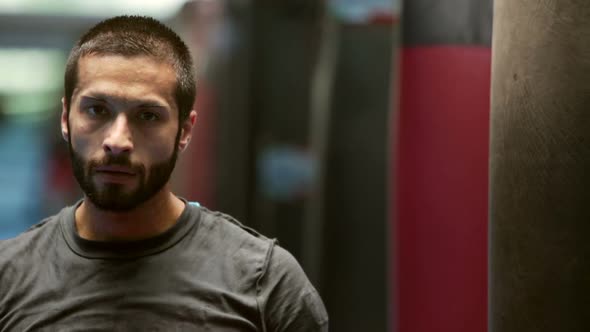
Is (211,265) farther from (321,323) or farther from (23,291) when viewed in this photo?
(23,291)

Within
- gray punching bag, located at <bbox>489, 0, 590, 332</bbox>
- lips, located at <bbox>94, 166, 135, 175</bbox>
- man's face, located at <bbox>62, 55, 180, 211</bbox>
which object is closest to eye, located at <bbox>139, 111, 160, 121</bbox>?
man's face, located at <bbox>62, 55, 180, 211</bbox>

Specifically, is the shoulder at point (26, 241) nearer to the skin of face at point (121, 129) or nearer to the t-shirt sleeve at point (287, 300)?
the skin of face at point (121, 129)

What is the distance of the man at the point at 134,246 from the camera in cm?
141

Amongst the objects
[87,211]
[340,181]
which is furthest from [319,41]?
[87,211]

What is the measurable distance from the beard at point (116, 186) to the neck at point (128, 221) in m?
0.04

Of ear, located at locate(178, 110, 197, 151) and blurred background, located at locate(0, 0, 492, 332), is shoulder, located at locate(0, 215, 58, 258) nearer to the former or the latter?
ear, located at locate(178, 110, 197, 151)

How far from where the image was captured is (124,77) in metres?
1.42

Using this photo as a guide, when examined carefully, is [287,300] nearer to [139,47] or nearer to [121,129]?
[121,129]

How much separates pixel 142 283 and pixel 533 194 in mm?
708

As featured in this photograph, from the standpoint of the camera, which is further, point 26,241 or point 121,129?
point 26,241

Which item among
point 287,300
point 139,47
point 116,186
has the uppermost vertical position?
point 139,47

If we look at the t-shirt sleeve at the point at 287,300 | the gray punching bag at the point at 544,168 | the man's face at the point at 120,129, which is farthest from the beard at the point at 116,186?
the gray punching bag at the point at 544,168

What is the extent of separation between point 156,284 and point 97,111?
0.34 metres

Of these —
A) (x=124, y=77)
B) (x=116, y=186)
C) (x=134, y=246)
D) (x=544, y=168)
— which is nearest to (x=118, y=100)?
(x=124, y=77)
